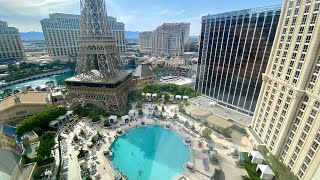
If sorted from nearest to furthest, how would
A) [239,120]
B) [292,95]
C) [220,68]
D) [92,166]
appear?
[292,95], [92,166], [239,120], [220,68]

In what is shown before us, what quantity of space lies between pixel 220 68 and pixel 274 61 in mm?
21060

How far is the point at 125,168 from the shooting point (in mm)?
30219

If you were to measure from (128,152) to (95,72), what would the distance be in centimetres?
2818

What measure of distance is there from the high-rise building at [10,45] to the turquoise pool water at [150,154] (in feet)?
380

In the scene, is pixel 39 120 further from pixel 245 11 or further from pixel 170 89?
pixel 245 11

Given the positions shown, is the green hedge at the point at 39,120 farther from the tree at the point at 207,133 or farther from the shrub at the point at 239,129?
the shrub at the point at 239,129

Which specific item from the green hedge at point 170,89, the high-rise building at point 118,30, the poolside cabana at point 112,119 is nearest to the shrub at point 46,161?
the poolside cabana at point 112,119

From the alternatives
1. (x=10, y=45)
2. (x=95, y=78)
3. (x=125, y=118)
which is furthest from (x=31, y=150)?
(x=10, y=45)

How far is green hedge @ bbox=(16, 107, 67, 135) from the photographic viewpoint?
35.6 m

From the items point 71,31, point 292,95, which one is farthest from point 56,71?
point 292,95

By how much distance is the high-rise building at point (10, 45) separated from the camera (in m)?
103

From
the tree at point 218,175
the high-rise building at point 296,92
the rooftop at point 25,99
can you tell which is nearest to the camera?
the high-rise building at point 296,92

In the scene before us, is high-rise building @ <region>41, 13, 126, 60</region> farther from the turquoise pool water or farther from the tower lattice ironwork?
the turquoise pool water

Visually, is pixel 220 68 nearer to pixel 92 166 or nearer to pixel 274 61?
pixel 274 61
